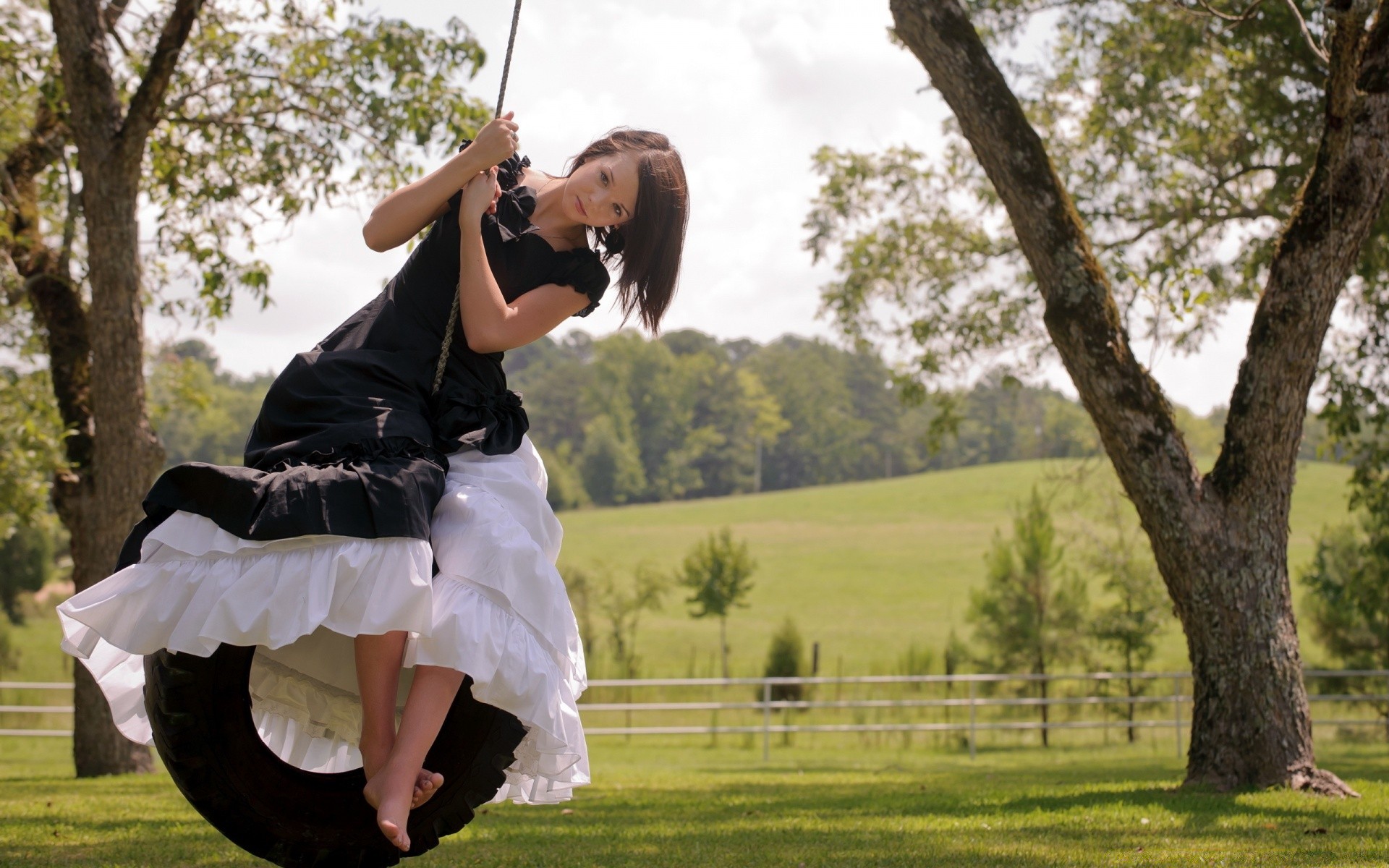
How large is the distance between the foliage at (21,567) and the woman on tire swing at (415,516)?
33259 mm

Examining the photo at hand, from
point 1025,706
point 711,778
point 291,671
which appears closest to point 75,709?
point 711,778

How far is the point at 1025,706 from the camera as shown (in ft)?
86.7

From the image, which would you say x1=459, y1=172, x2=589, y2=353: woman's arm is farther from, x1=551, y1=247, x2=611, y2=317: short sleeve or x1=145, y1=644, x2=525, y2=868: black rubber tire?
x1=145, y1=644, x2=525, y2=868: black rubber tire

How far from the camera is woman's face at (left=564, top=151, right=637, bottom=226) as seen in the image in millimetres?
2811

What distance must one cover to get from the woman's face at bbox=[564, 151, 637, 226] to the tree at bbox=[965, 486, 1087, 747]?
22.8m

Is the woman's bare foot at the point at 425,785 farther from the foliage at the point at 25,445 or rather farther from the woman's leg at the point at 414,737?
the foliage at the point at 25,445

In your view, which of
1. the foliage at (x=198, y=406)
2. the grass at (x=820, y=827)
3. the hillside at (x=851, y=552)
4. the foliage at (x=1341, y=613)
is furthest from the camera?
the hillside at (x=851, y=552)

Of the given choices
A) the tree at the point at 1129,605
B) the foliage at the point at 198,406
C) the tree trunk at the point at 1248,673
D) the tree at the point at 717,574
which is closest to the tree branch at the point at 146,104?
the foliage at the point at 198,406

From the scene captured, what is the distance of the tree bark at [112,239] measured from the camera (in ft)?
27.6

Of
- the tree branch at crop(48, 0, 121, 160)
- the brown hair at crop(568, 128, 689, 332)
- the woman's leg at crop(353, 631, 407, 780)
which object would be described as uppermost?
the tree branch at crop(48, 0, 121, 160)

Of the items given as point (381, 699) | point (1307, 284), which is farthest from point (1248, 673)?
point (381, 699)

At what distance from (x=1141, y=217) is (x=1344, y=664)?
A: 14.9 metres

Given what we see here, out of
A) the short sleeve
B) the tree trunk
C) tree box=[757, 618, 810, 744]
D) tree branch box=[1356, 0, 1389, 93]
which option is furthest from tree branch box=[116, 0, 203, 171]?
tree box=[757, 618, 810, 744]

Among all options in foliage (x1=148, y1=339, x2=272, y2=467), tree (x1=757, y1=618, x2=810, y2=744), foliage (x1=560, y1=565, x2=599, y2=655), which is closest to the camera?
foliage (x1=148, y1=339, x2=272, y2=467)
